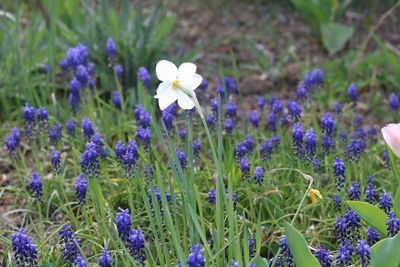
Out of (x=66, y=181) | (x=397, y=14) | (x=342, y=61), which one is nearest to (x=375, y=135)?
(x=342, y=61)

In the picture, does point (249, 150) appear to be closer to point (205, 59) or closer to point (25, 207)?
point (25, 207)

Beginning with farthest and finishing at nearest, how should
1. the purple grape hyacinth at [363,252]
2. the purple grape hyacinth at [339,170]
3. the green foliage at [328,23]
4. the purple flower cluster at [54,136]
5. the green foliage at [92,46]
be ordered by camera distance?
the green foliage at [328,23] < the green foliage at [92,46] < the purple flower cluster at [54,136] < the purple grape hyacinth at [339,170] < the purple grape hyacinth at [363,252]

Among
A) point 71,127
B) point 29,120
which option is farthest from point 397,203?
point 29,120

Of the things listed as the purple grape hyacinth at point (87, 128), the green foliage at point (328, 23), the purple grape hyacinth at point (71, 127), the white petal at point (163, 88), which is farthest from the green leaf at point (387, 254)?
the green foliage at point (328, 23)

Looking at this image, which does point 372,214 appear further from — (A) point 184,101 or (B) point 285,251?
(A) point 184,101

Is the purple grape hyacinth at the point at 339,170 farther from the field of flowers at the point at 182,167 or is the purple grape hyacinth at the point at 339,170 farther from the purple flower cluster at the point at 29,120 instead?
the purple flower cluster at the point at 29,120

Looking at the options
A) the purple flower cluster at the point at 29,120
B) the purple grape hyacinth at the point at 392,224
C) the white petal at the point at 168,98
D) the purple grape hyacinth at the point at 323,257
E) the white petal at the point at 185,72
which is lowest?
the purple grape hyacinth at the point at 323,257

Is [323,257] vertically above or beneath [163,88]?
beneath

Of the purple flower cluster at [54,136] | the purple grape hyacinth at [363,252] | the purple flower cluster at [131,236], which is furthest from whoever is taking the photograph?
the purple flower cluster at [54,136]
